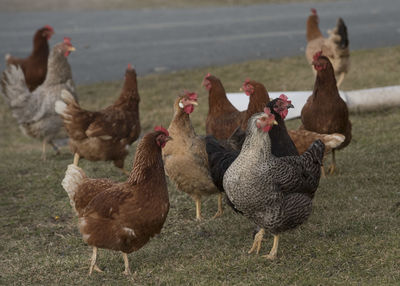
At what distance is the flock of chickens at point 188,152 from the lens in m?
4.29

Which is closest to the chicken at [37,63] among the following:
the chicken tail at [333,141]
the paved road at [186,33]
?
the paved road at [186,33]

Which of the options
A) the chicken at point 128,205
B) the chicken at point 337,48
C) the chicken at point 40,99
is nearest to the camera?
the chicken at point 128,205

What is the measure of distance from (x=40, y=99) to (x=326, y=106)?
3.94 metres

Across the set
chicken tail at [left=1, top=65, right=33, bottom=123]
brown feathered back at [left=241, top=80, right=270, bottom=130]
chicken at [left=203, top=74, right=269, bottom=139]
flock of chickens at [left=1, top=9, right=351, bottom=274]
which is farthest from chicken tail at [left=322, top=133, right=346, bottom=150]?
chicken tail at [left=1, top=65, right=33, bottom=123]

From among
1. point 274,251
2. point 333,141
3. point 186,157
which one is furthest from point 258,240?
point 333,141

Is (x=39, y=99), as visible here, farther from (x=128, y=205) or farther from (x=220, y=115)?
(x=128, y=205)

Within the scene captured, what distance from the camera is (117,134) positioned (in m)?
6.68

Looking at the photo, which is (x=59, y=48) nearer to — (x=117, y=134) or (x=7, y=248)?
(x=117, y=134)

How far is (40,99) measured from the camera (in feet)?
25.5

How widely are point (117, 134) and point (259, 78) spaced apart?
480 centimetres

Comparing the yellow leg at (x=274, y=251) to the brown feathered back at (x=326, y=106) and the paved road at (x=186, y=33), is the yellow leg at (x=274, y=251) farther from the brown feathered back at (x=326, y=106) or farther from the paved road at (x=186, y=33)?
the paved road at (x=186, y=33)

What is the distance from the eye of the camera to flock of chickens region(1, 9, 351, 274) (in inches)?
169

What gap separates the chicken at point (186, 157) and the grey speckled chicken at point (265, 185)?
85 centimetres

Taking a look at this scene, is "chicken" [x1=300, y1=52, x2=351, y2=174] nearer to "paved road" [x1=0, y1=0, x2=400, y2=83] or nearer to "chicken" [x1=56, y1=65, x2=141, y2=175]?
"chicken" [x1=56, y1=65, x2=141, y2=175]
